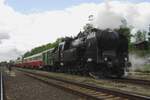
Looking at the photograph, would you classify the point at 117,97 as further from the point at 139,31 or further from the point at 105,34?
the point at 139,31

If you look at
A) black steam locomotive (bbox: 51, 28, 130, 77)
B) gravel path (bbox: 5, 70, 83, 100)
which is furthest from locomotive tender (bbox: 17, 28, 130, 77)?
gravel path (bbox: 5, 70, 83, 100)

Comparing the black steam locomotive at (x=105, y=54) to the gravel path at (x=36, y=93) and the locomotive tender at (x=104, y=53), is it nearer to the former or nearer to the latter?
the locomotive tender at (x=104, y=53)

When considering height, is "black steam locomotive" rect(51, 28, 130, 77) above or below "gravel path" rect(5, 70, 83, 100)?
above

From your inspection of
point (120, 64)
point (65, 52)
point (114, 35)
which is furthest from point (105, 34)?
point (65, 52)

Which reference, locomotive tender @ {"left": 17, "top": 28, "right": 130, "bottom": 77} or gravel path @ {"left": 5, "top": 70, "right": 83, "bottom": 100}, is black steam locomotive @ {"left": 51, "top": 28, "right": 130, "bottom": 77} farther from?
gravel path @ {"left": 5, "top": 70, "right": 83, "bottom": 100}

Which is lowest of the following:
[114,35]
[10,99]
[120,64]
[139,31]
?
[10,99]

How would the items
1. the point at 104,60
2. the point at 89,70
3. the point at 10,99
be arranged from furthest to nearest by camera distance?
the point at 89,70 → the point at 104,60 → the point at 10,99

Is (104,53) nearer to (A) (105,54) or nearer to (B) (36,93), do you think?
(A) (105,54)

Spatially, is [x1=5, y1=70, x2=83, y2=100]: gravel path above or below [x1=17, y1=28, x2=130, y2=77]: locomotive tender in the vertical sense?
below

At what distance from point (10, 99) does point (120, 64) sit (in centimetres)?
1197

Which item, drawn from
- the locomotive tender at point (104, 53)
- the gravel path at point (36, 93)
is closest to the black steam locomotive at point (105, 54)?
the locomotive tender at point (104, 53)

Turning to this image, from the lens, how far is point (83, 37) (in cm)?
2756

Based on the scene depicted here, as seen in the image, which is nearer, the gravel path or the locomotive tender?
the gravel path

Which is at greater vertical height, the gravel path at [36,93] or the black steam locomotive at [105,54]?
the black steam locomotive at [105,54]
